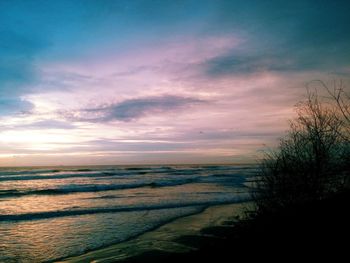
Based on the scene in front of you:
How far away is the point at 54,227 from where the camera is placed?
606 inches

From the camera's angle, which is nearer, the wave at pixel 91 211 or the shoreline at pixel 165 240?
the shoreline at pixel 165 240

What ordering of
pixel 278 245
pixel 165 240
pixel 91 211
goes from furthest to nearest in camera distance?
pixel 91 211 → pixel 165 240 → pixel 278 245

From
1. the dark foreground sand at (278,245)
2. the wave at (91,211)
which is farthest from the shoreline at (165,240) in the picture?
the wave at (91,211)

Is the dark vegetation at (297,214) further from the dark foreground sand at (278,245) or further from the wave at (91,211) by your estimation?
the wave at (91,211)

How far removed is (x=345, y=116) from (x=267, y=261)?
6.99 m

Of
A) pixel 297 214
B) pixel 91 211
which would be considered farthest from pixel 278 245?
pixel 91 211

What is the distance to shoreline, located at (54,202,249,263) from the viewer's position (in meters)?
10.1

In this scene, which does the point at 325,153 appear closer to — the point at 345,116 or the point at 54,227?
the point at 345,116

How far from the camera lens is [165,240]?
470 inches

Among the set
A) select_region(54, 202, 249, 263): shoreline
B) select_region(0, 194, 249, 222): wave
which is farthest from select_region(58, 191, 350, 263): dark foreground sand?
select_region(0, 194, 249, 222): wave

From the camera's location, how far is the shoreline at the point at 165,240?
10.1 metres

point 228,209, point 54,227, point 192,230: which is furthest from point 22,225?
point 228,209

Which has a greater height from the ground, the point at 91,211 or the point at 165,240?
the point at 165,240

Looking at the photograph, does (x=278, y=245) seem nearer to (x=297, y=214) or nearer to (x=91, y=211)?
(x=297, y=214)
